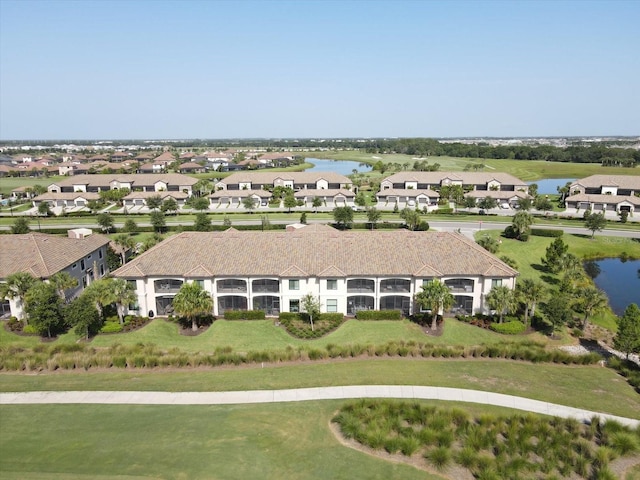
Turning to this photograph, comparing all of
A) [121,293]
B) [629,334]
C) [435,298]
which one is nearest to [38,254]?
[121,293]

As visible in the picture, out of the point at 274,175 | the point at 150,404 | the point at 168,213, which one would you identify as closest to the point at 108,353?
the point at 150,404

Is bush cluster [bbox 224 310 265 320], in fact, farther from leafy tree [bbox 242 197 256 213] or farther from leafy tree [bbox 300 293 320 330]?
leafy tree [bbox 242 197 256 213]

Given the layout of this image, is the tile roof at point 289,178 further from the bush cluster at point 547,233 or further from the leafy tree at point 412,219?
the bush cluster at point 547,233

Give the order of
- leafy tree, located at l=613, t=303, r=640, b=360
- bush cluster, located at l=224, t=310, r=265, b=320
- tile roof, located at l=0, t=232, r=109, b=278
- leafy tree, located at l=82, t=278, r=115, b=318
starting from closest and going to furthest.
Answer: leafy tree, located at l=613, t=303, r=640, b=360, leafy tree, located at l=82, t=278, r=115, b=318, bush cluster, located at l=224, t=310, r=265, b=320, tile roof, located at l=0, t=232, r=109, b=278

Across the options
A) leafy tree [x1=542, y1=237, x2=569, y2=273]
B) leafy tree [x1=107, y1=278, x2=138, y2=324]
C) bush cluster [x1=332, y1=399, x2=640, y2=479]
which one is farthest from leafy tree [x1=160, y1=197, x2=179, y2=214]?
bush cluster [x1=332, y1=399, x2=640, y2=479]

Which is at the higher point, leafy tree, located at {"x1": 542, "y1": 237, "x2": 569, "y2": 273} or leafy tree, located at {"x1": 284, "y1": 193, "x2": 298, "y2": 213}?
leafy tree, located at {"x1": 284, "y1": 193, "x2": 298, "y2": 213}
